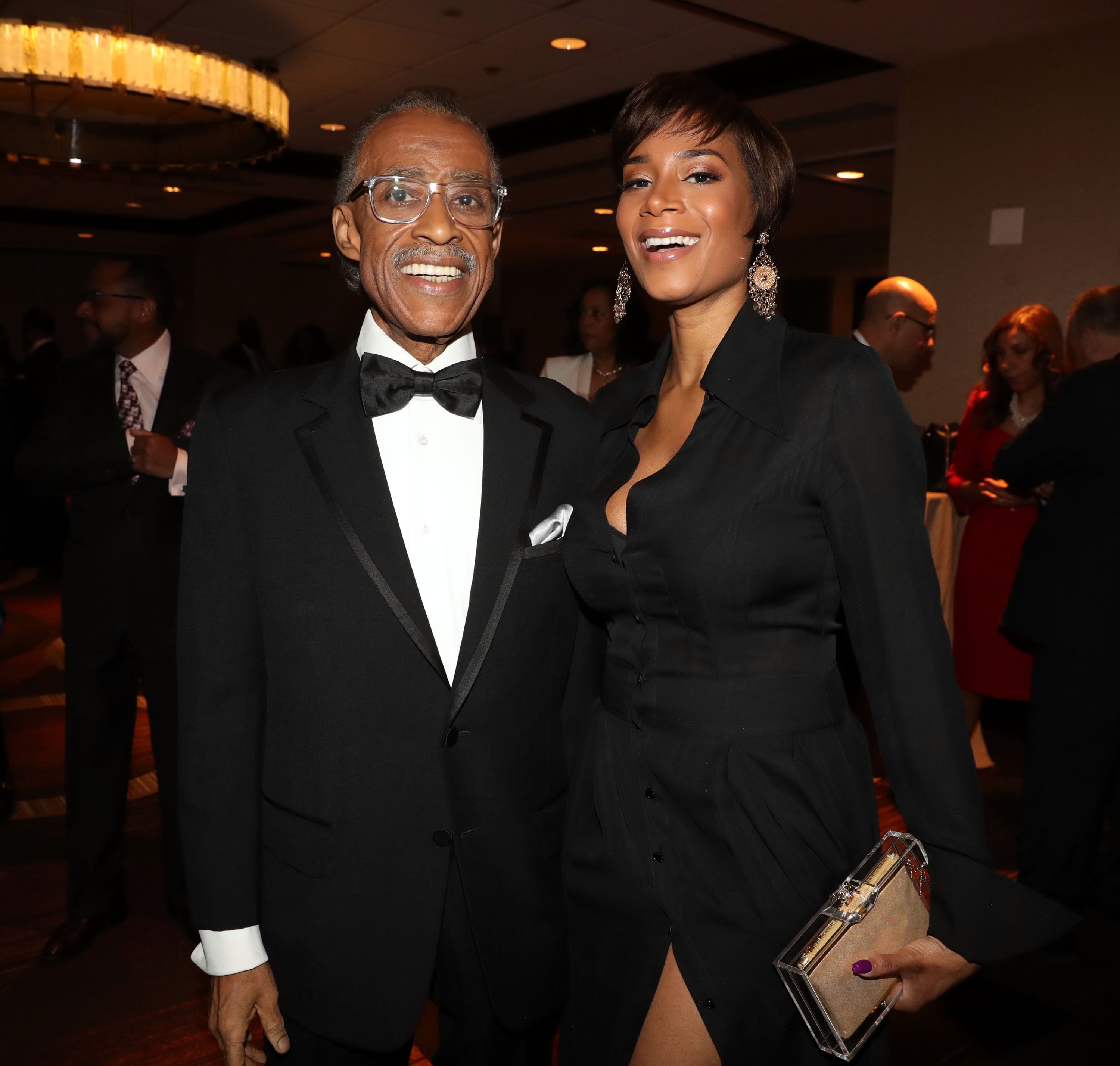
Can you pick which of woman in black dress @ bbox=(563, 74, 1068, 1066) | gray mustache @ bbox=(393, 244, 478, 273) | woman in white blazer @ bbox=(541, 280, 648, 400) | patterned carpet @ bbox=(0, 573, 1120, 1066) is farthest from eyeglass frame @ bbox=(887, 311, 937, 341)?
gray mustache @ bbox=(393, 244, 478, 273)

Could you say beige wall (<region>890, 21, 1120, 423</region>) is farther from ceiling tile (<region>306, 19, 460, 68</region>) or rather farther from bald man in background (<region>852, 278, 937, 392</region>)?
ceiling tile (<region>306, 19, 460, 68</region>)

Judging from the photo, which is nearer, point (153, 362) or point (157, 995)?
→ point (157, 995)

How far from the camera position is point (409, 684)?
139 cm

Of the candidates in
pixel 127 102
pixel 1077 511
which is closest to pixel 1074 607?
pixel 1077 511

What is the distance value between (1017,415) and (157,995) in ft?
12.5

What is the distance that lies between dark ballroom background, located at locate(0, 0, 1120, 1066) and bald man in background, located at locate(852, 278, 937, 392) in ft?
2.34

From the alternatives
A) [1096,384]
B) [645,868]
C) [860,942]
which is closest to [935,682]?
[860,942]

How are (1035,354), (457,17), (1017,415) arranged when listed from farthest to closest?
(457,17)
(1017,415)
(1035,354)

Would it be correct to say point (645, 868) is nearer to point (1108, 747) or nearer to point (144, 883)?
point (1108, 747)

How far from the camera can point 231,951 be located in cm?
140

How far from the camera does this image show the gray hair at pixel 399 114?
1.51 m

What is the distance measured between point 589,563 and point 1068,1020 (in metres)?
2.20

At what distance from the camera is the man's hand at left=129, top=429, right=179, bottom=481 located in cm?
273

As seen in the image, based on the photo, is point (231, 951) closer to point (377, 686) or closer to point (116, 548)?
point (377, 686)
